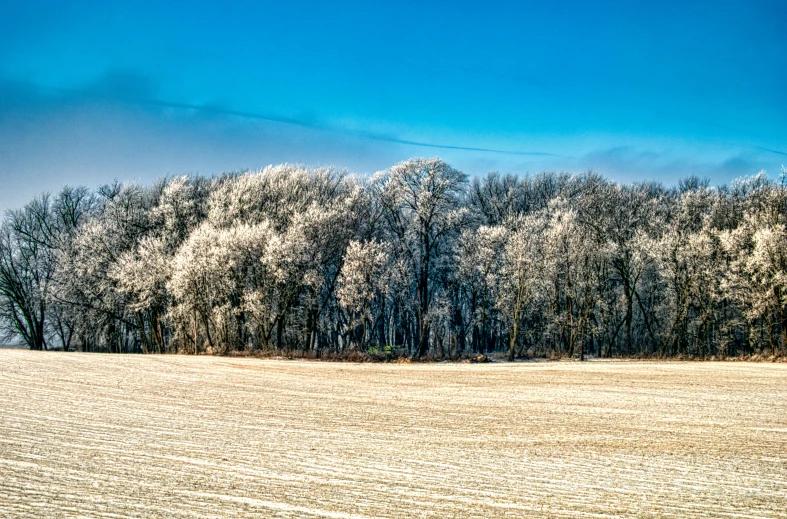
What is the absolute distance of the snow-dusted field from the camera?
806 cm

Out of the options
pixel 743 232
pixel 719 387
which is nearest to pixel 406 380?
pixel 719 387

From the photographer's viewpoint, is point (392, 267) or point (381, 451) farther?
point (392, 267)

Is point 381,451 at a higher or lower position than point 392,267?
lower

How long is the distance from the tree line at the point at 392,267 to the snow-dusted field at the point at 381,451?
24.9m

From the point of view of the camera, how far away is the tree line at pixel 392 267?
157 ft

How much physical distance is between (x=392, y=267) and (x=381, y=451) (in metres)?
43.8

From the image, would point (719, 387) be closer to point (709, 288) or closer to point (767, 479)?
point (767, 479)

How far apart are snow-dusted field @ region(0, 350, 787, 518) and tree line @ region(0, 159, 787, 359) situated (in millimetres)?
24899

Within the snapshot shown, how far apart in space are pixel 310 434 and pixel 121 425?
4600 millimetres

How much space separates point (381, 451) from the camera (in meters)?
11.5

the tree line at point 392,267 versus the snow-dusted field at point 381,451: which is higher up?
the tree line at point 392,267

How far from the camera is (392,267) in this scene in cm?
5525

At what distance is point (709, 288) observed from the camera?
50719 millimetres

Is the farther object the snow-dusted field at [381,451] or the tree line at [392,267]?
the tree line at [392,267]
